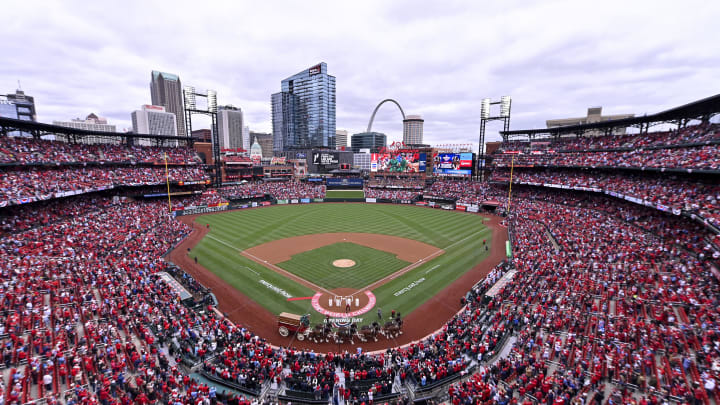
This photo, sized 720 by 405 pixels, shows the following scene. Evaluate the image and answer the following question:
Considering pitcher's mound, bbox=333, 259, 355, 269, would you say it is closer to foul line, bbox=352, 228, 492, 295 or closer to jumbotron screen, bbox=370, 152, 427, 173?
foul line, bbox=352, 228, 492, 295

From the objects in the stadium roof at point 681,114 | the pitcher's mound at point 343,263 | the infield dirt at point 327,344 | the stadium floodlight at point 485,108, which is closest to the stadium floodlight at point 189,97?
the infield dirt at point 327,344

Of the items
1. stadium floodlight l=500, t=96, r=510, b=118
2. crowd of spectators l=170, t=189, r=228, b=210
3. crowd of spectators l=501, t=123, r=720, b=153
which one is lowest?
crowd of spectators l=170, t=189, r=228, b=210

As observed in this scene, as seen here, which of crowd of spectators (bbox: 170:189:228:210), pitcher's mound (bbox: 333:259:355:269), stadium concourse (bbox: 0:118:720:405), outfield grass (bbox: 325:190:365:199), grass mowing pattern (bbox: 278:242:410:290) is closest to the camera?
stadium concourse (bbox: 0:118:720:405)

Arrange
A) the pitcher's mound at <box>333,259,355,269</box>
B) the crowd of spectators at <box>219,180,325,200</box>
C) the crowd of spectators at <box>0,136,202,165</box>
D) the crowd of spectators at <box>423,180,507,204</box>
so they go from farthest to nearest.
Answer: the crowd of spectators at <box>219,180,325,200</box>, the crowd of spectators at <box>423,180,507,204</box>, the crowd of spectators at <box>0,136,202,165</box>, the pitcher's mound at <box>333,259,355,269</box>

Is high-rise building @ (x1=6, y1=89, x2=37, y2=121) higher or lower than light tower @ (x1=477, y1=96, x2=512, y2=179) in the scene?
higher

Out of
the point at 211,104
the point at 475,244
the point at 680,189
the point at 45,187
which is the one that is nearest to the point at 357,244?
the point at 475,244

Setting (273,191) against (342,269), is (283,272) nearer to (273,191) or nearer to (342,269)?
(342,269)

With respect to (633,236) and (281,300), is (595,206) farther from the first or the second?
(281,300)

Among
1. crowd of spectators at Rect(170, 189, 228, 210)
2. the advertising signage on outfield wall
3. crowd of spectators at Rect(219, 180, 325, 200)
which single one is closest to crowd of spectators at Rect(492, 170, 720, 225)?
the advertising signage on outfield wall

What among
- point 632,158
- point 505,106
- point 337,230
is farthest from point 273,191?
point 632,158
